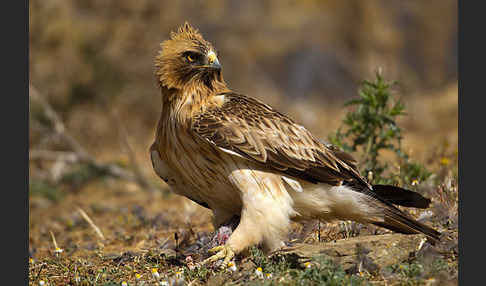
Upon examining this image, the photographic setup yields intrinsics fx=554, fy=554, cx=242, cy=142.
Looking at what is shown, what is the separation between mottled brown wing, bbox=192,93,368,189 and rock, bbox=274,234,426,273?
591 millimetres

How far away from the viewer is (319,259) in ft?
11.8

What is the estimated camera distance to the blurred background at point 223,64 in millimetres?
10328

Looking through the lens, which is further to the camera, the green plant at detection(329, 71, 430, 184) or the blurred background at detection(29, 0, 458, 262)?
the blurred background at detection(29, 0, 458, 262)

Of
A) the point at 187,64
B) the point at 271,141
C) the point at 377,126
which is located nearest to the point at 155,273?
the point at 271,141

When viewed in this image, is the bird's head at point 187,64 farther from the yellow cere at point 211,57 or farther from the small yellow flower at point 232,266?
the small yellow flower at point 232,266

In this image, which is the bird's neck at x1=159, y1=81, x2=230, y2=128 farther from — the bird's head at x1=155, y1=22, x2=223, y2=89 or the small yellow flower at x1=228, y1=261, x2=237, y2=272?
the small yellow flower at x1=228, y1=261, x2=237, y2=272

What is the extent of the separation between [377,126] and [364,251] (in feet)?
7.72

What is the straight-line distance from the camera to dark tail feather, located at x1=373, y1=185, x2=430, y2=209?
444cm

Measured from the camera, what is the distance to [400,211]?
4363mm

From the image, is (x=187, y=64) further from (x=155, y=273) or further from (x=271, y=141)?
(x=155, y=273)

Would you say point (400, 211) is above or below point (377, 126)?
below

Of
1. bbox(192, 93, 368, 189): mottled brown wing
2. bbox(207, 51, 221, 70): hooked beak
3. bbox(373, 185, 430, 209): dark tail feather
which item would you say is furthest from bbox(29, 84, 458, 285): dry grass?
bbox(207, 51, 221, 70): hooked beak

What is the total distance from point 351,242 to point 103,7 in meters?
9.23

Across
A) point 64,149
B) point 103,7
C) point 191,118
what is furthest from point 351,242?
point 103,7
